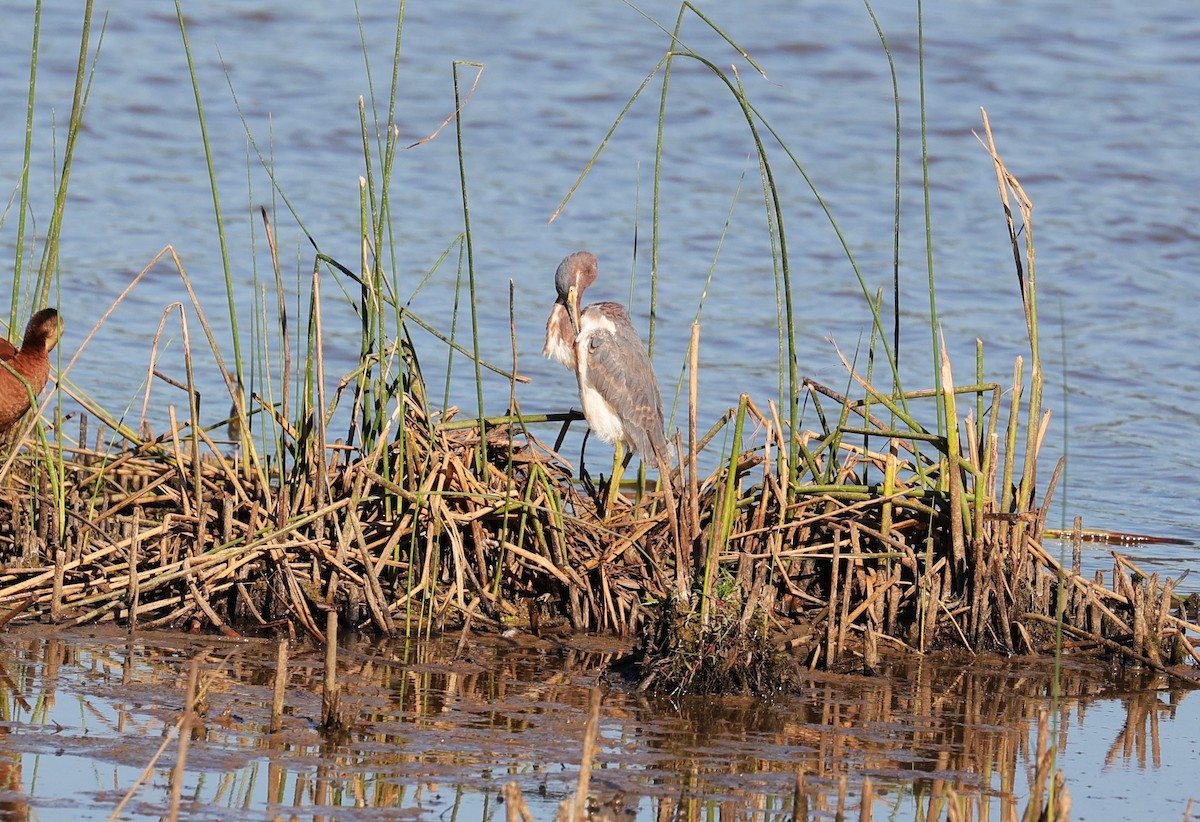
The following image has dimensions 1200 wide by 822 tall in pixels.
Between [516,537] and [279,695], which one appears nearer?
[279,695]

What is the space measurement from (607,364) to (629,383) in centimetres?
16

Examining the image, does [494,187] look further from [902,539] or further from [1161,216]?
[902,539]

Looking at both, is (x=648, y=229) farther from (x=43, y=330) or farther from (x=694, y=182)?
(x=43, y=330)

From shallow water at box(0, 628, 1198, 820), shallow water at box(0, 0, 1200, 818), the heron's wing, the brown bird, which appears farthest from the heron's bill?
the brown bird

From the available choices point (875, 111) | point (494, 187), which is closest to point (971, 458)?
point (494, 187)

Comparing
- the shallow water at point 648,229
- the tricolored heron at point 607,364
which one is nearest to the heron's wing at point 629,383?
the tricolored heron at point 607,364

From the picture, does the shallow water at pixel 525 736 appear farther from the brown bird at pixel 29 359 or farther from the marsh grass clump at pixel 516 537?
the brown bird at pixel 29 359

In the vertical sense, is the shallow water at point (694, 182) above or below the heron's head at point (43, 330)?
above

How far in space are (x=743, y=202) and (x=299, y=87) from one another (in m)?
4.60

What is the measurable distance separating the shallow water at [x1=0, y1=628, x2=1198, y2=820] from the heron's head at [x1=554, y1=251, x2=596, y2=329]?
202 cm

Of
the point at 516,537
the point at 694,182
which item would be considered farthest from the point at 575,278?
the point at 694,182

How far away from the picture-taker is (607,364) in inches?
273

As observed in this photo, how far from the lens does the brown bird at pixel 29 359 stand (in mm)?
5715

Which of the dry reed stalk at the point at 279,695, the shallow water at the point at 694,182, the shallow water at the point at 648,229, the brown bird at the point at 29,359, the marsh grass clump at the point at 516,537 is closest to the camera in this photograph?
the dry reed stalk at the point at 279,695
